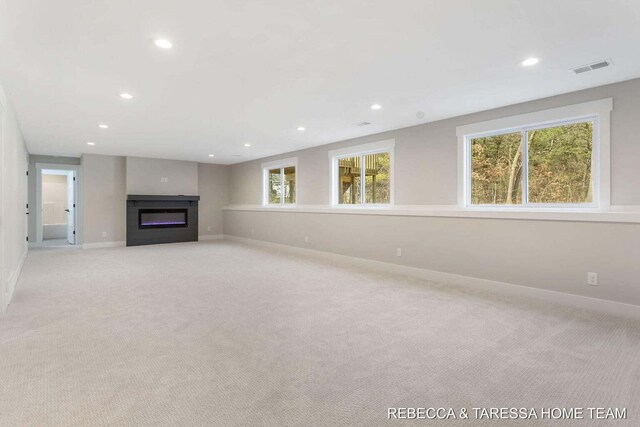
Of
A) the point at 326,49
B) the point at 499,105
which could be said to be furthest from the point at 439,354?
the point at 499,105

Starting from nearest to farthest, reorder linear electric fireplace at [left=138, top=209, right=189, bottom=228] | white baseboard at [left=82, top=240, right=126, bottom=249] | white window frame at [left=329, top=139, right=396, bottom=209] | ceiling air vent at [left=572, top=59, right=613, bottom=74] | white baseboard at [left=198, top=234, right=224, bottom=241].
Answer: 1. ceiling air vent at [left=572, top=59, right=613, bottom=74]
2. white window frame at [left=329, top=139, right=396, bottom=209]
3. white baseboard at [left=82, top=240, right=126, bottom=249]
4. linear electric fireplace at [left=138, top=209, right=189, bottom=228]
5. white baseboard at [left=198, top=234, right=224, bottom=241]

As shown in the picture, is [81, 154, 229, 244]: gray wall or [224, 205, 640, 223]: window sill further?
[81, 154, 229, 244]: gray wall

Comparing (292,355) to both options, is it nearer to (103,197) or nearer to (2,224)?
(2,224)

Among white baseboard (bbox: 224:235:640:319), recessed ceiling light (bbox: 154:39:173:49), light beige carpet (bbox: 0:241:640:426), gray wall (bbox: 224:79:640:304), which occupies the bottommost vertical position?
light beige carpet (bbox: 0:241:640:426)

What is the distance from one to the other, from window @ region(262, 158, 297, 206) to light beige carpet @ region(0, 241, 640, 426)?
4.38 metres

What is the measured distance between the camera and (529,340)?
2717mm

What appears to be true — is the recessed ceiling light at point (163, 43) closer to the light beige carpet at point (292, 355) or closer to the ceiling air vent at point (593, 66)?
the light beige carpet at point (292, 355)

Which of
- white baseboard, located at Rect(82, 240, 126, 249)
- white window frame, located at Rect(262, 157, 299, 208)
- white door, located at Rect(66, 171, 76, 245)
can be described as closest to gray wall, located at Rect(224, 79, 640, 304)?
white window frame, located at Rect(262, 157, 299, 208)

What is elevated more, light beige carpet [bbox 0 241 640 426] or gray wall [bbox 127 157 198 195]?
gray wall [bbox 127 157 198 195]

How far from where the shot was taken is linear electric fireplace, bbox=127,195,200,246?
8.70 metres

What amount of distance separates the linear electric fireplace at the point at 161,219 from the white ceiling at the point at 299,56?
395cm

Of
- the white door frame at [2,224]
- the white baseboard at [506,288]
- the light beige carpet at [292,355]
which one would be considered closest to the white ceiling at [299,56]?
the white door frame at [2,224]

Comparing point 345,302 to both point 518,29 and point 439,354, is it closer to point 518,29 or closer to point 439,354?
point 439,354

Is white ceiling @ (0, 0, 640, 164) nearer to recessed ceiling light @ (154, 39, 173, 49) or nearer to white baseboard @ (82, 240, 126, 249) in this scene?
recessed ceiling light @ (154, 39, 173, 49)
